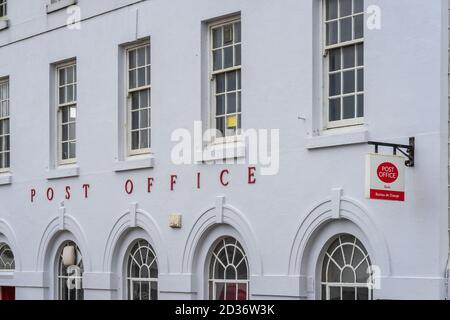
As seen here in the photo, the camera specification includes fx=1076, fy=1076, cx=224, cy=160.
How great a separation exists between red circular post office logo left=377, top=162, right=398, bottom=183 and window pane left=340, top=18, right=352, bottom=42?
2253 mm

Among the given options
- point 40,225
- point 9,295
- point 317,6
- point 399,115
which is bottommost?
point 9,295

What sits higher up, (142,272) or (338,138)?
(338,138)

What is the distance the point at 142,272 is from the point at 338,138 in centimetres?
528

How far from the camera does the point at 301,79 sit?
15.1 metres

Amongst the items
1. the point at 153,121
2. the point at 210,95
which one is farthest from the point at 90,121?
the point at 210,95

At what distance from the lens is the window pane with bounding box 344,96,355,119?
1452 centimetres

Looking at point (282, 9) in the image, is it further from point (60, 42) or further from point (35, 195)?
point (35, 195)

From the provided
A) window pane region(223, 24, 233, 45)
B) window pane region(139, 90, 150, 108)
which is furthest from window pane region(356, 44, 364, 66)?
window pane region(139, 90, 150, 108)

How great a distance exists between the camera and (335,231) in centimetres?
1459

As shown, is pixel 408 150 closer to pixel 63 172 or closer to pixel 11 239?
pixel 63 172

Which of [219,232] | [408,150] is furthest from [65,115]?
[408,150]

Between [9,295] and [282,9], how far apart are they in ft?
30.2

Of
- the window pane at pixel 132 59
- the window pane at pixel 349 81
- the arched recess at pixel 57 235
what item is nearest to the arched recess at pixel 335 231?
the window pane at pixel 349 81

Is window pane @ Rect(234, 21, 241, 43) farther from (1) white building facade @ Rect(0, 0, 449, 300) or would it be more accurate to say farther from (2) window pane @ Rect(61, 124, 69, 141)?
(2) window pane @ Rect(61, 124, 69, 141)
